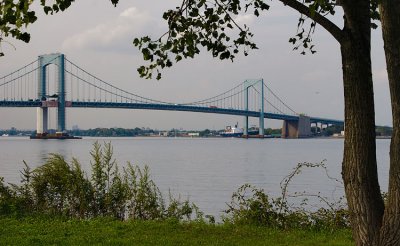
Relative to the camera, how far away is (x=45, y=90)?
55688 millimetres

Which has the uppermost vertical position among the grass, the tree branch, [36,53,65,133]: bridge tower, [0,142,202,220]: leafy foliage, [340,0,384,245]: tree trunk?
[36,53,65,133]: bridge tower

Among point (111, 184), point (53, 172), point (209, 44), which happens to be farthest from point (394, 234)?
point (53, 172)

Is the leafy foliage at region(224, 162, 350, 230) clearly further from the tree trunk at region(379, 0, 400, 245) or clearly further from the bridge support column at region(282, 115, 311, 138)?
the bridge support column at region(282, 115, 311, 138)

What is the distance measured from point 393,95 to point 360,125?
27 centimetres

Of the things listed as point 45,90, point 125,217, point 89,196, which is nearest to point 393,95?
point 125,217

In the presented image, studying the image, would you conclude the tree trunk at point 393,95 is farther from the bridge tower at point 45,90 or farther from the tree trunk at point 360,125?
the bridge tower at point 45,90

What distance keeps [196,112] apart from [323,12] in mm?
47196

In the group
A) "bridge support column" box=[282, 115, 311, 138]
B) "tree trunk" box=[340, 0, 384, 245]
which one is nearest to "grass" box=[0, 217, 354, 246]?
"tree trunk" box=[340, 0, 384, 245]

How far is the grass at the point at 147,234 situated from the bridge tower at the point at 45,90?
47114 millimetres

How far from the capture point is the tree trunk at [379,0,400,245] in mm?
Result: 3566

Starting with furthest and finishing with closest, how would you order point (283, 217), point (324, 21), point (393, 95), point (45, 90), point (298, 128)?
point (298, 128)
point (45, 90)
point (283, 217)
point (324, 21)
point (393, 95)

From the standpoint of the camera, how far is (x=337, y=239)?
17.4 ft

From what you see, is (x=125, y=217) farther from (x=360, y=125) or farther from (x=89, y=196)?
(x=360, y=125)

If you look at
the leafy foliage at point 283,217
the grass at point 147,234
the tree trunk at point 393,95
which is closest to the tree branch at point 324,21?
the tree trunk at point 393,95
